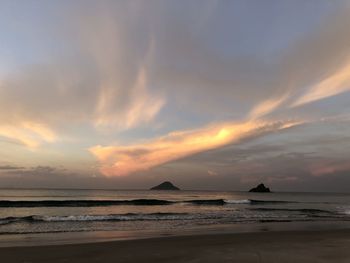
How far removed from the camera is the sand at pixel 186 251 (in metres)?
11.4

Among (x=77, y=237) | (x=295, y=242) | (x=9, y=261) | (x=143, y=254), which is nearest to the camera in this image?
(x=9, y=261)

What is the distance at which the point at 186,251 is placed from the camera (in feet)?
41.8

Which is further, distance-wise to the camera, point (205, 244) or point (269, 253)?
point (205, 244)

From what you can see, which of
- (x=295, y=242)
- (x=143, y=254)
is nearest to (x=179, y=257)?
(x=143, y=254)

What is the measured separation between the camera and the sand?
11.4 meters

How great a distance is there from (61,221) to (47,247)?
40.6 feet

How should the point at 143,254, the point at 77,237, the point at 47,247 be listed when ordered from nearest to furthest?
the point at 143,254
the point at 47,247
the point at 77,237

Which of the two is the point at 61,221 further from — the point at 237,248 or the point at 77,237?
the point at 237,248

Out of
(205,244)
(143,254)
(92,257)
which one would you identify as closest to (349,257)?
(205,244)

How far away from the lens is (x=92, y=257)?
11797mm

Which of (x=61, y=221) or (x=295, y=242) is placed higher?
(x=61, y=221)

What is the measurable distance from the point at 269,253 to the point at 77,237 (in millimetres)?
8534

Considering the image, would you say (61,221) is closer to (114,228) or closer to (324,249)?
(114,228)

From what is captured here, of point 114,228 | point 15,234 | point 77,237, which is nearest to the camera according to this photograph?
point 77,237
